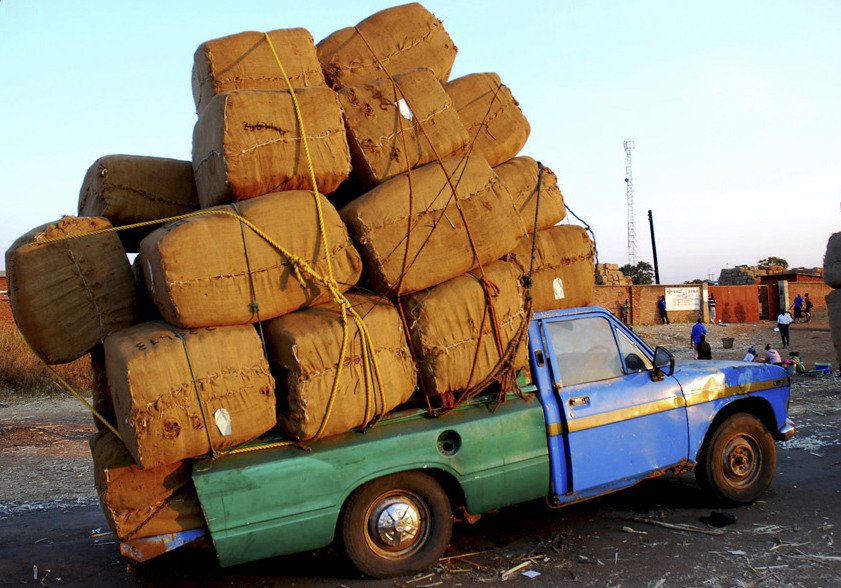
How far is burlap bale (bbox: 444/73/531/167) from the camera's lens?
A: 5285 mm

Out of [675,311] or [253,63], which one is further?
[675,311]

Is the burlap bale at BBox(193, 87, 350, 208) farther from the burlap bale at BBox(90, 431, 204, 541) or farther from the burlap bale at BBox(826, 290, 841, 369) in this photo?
the burlap bale at BBox(826, 290, 841, 369)

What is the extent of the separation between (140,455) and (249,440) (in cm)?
62

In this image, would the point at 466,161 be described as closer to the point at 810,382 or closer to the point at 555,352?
the point at 555,352

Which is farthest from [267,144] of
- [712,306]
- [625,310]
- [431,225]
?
[712,306]

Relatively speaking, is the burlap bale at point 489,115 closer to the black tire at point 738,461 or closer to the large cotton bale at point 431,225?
the large cotton bale at point 431,225

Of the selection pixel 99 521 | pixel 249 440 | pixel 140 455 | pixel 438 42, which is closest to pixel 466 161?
pixel 438 42

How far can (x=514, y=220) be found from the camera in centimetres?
479

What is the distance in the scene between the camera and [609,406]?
496 cm

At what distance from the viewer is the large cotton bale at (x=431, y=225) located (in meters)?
4.40

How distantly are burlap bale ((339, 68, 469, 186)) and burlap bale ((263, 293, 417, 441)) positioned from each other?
2.97 ft

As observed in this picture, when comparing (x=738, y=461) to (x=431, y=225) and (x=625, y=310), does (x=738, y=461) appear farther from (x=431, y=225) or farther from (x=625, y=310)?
(x=625, y=310)

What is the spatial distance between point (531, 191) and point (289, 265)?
202 centimetres

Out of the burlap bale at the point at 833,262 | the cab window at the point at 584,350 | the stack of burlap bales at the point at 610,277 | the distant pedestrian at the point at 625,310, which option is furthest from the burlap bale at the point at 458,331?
the stack of burlap bales at the point at 610,277
